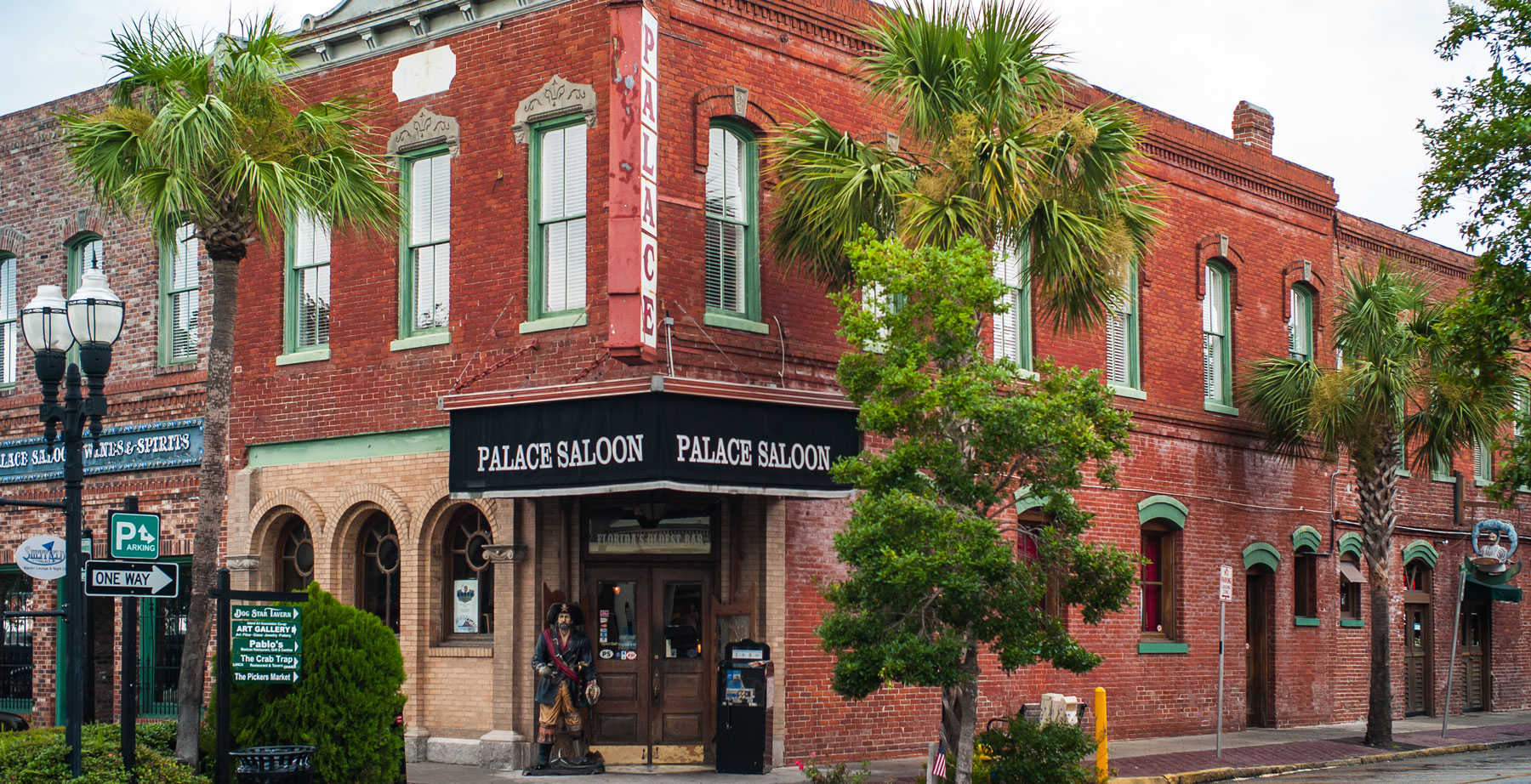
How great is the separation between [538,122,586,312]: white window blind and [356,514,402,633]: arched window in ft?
11.9

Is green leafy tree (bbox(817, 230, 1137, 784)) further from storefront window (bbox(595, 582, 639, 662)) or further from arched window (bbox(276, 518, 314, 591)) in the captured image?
arched window (bbox(276, 518, 314, 591))

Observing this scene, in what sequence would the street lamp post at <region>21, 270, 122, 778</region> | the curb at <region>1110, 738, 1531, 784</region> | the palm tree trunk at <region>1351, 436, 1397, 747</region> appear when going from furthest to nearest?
the palm tree trunk at <region>1351, 436, 1397, 747</region>
the curb at <region>1110, 738, 1531, 784</region>
the street lamp post at <region>21, 270, 122, 778</region>

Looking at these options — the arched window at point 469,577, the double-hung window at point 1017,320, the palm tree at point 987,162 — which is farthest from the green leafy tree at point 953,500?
the double-hung window at point 1017,320

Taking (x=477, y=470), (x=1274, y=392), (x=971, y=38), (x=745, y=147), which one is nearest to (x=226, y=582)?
(x=477, y=470)

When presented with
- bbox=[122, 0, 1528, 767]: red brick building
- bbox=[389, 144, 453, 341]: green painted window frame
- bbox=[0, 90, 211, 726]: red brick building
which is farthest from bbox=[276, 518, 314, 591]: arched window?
bbox=[389, 144, 453, 341]: green painted window frame

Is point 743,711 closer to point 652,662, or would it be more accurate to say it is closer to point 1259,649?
point 652,662

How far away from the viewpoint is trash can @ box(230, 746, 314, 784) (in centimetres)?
1232

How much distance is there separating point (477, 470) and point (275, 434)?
13.6 ft

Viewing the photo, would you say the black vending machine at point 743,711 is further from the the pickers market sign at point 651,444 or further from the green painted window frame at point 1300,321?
the green painted window frame at point 1300,321

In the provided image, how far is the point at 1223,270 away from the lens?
24.9m

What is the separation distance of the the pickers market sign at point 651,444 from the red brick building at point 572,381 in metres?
0.03

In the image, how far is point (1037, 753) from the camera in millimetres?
15273

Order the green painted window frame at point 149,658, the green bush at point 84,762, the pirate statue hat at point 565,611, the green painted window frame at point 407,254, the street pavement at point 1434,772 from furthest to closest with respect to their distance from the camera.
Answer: the green painted window frame at point 149,658 → the green painted window frame at point 407,254 → the street pavement at point 1434,772 → the pirate statue hat at point 565,611 → the green bush at point 84,762

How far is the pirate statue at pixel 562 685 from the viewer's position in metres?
16.6
